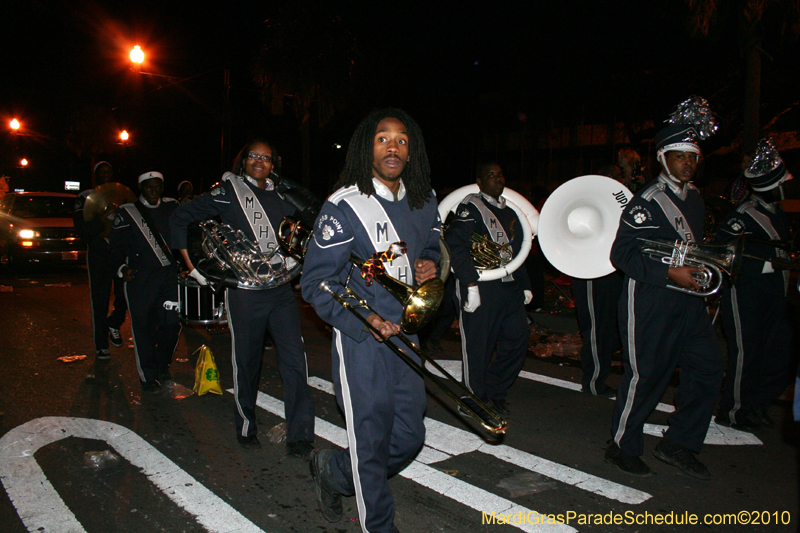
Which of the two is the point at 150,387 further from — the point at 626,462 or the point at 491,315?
the point at 626,462

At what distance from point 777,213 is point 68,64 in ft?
114

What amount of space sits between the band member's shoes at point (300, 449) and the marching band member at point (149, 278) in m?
2.27

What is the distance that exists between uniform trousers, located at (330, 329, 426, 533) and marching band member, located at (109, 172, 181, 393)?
3733mm

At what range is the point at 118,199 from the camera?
7289 millimetres

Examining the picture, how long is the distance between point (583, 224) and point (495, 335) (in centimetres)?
133

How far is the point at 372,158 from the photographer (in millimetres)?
3209

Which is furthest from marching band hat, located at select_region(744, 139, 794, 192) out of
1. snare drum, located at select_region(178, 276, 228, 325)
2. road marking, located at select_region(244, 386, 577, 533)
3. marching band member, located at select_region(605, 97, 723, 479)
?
snare drum, located at select_region(178, 276, 228, 325)

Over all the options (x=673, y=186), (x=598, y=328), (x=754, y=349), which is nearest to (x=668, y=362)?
(x=673, y=186)

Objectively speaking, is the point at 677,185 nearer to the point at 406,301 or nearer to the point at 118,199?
the point at 406,301

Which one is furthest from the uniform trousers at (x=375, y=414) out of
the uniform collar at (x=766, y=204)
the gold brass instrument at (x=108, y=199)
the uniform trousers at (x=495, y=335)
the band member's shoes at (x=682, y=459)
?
the gold brass instrument at (x=108, y=199)

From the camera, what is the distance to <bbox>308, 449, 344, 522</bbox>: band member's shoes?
3.35m

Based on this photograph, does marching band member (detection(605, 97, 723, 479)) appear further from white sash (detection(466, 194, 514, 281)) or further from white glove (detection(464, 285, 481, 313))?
white sash (detection(466, 194, 514, 281))
